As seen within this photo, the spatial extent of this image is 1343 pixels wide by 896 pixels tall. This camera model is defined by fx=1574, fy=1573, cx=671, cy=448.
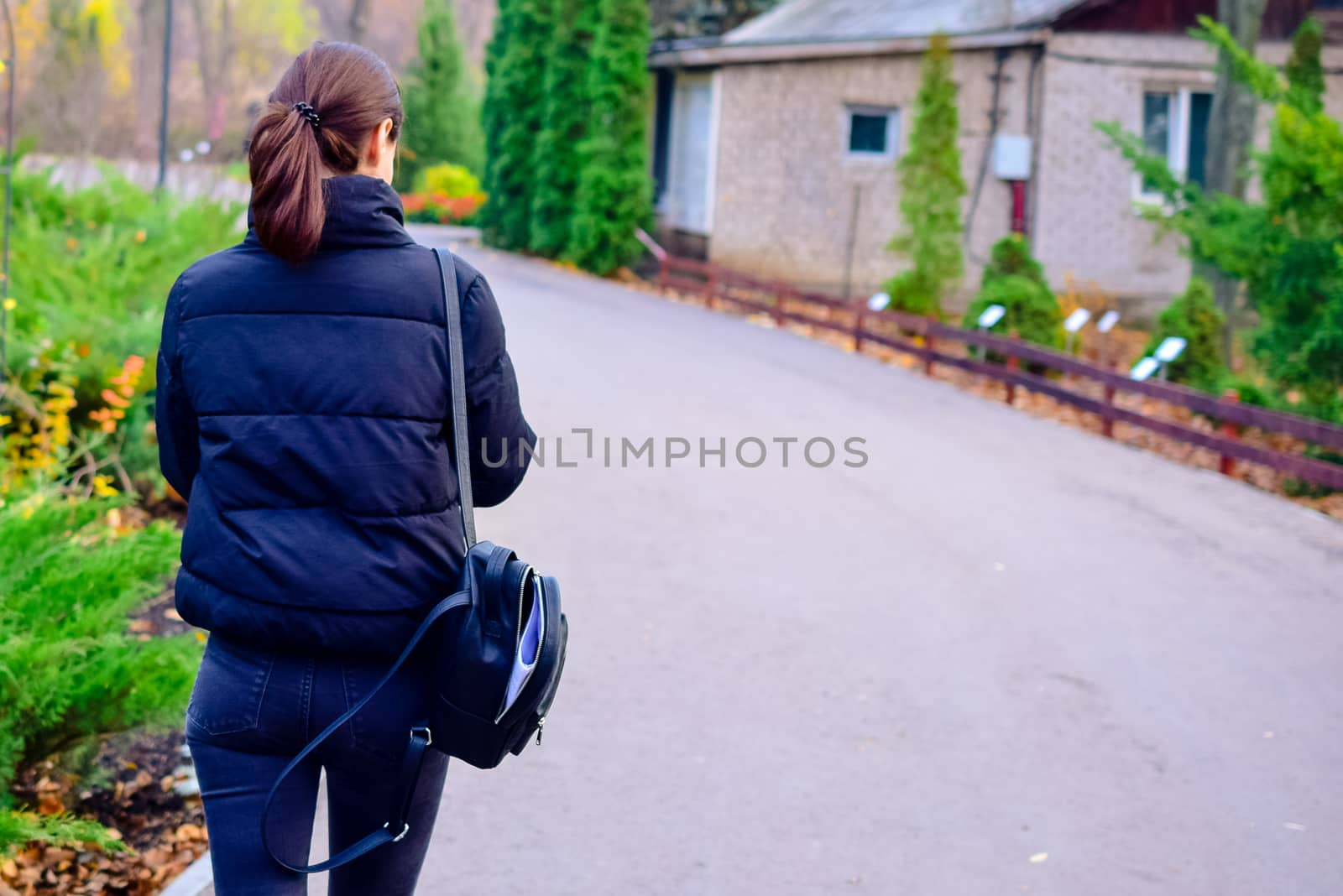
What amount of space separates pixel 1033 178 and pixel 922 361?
7.07 meters

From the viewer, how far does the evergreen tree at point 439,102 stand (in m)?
45.1

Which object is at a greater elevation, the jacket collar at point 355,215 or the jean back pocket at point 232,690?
the jacket collar at point 355,215

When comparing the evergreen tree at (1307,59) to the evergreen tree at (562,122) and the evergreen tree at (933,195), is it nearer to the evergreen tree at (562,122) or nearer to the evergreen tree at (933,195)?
the evergreen tree at (933,195)

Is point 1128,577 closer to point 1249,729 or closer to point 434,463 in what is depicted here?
point 1249,729

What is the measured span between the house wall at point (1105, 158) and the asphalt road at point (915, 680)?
38.3 feet

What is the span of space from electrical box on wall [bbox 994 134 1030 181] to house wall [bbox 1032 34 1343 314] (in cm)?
32

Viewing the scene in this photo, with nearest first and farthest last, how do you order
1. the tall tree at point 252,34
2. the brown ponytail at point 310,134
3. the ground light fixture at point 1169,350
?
1. the brown ponytail at point 310,134
2. the ground light fixture at point 1169,350
3. the tall tree at point 252,34

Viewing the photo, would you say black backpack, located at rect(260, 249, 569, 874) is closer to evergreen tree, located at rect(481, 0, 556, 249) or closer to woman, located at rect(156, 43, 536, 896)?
woman, located at rect(156, 43, 536, 896)

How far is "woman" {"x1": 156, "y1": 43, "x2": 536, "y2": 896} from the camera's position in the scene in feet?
8.45

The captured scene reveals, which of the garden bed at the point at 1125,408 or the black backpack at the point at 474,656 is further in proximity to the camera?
the garden bed at the point at 1125,408

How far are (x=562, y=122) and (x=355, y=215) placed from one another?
26732mm

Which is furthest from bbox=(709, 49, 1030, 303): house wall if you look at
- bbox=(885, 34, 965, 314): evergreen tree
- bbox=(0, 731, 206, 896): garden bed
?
bbox=(0, 731, 206, 896): garden bed

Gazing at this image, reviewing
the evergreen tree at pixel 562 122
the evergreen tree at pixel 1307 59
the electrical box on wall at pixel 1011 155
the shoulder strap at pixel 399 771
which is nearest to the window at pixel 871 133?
the electrical box on wall at pixel 1011 155

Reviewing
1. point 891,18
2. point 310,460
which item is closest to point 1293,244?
point 310,460
